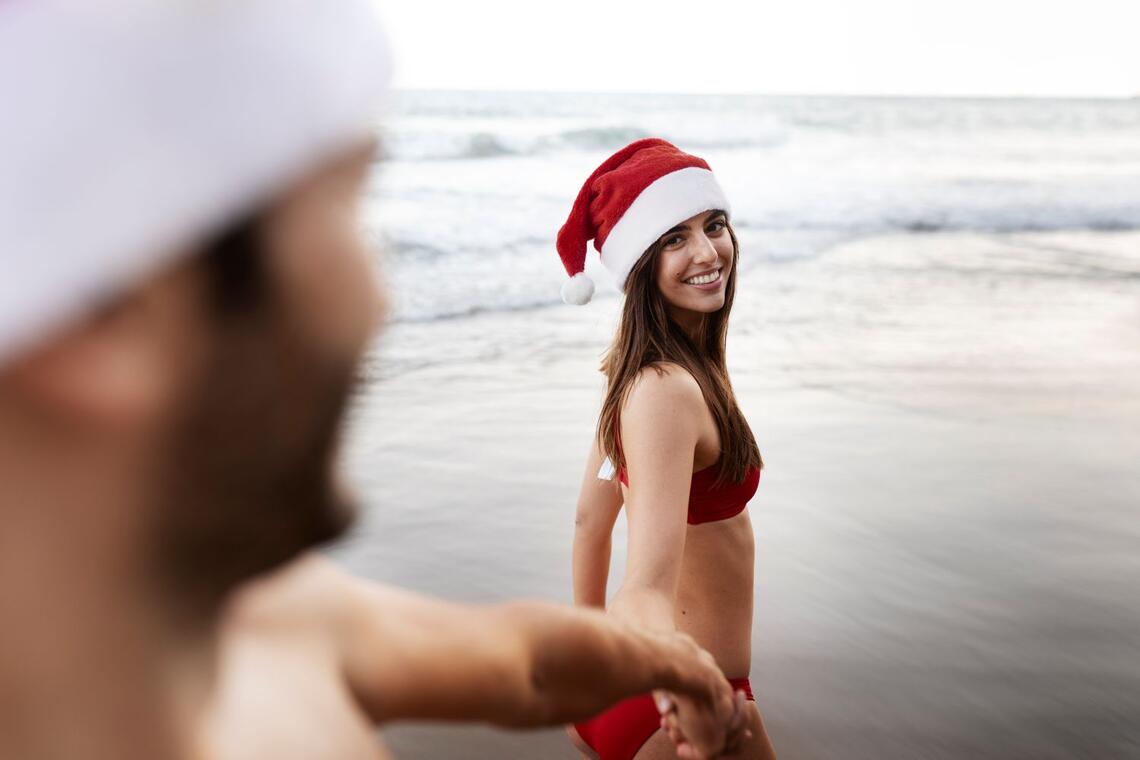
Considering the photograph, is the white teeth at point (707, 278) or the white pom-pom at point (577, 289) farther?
the white pom-pom at point (577, 289)

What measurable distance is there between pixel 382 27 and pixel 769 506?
14.4ft

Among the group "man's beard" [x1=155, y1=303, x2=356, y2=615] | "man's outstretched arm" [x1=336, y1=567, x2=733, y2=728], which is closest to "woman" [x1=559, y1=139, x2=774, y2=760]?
"man's outstretched arm" [x1=336, y1=567, x2=733, y2=728]

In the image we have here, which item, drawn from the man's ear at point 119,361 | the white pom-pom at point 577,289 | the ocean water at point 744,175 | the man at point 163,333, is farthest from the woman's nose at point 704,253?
the man's ear at point 119,361

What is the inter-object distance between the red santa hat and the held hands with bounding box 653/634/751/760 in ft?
5.31

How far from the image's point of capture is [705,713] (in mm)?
1438

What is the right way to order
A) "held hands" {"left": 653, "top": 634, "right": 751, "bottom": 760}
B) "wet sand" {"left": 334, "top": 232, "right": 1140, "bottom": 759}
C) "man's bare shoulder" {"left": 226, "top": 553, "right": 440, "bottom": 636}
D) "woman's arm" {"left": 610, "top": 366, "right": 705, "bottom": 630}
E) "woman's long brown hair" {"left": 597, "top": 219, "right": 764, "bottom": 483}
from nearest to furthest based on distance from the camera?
"man's bare shoulder" {"left": 226, "top": 553, "right": 440, "bottom": 636} < "held hands" {"left": 653, "top": 634, "right": 751, "bottom": 760} < "woman's arm" {"left": 610, "top": 366, "right": 705, "bottom": 630} < "woman's long brown hair" {"left": 597, "top": 219, "right": 764, "bottom": 483} < "wet sand" {"left": 334, "top": 232, "right": 1140, "bottom": 759}

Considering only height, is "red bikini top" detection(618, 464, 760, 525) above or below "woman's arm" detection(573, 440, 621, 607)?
above

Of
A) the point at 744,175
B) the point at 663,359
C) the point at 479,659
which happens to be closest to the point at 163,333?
the point at 479,659

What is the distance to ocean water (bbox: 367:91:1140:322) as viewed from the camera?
1088 centimetres

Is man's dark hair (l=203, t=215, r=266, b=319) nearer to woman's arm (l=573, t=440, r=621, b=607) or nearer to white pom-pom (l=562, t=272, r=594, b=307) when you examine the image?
woman's arm (l=573, t=440, r=621, b=607)

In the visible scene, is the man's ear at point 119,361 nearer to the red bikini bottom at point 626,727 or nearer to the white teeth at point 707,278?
the red bikini bottom at point 626,727

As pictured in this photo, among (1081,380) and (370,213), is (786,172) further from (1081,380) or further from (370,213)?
(370,213)

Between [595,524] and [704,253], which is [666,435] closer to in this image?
[595,524]

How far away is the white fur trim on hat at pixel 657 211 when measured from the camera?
9.52ft
